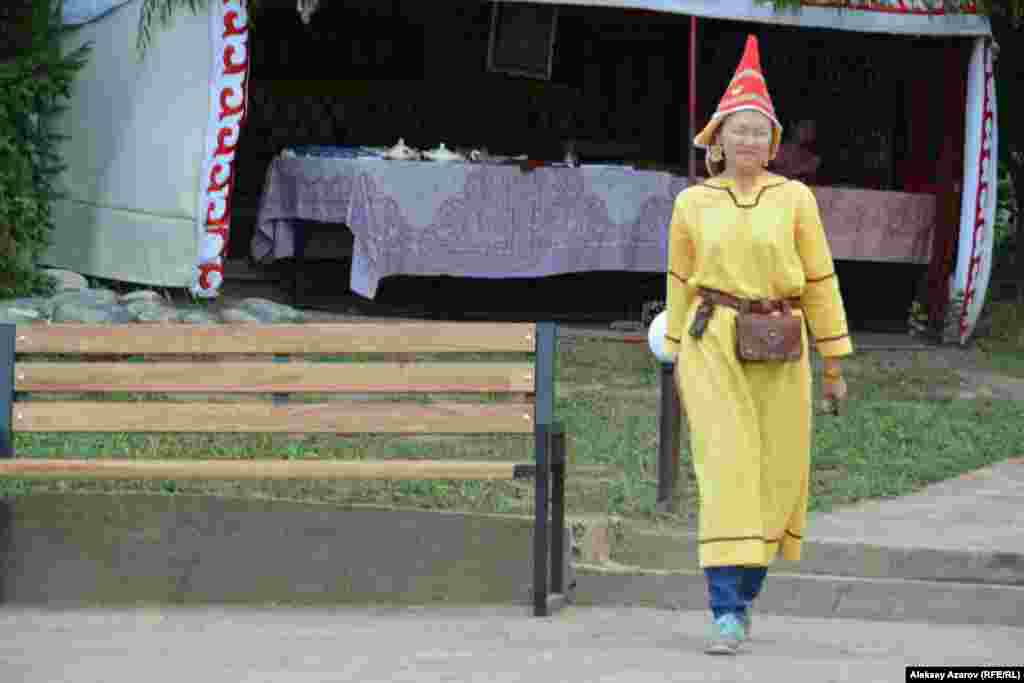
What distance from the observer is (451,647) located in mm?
6352

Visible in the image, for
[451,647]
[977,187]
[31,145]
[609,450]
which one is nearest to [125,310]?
[31,145]

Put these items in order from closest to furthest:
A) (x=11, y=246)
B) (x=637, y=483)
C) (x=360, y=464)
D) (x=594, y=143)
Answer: (x=360, y=464) → (x=637, y=483) → (x=11, y=246) → (x=594, y=143)

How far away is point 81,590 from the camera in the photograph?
25.0 feet

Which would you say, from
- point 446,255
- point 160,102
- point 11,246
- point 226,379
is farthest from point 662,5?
point 226,379

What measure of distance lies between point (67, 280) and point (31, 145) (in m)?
0.86

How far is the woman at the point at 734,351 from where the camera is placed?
6.28 m

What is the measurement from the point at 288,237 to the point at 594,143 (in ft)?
14.8

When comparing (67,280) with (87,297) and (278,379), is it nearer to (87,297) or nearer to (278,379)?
(87,297)

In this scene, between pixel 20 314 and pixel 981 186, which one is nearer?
pixel 20 314

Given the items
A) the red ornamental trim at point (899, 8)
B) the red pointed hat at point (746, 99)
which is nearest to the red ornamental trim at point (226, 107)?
the red ornamental trim at point (899, 8)

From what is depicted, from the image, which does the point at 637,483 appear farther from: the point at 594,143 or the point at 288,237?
the point at 594,143

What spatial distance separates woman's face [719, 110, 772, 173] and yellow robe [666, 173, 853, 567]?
0.22ft

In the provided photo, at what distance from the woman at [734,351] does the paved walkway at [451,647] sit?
33cm

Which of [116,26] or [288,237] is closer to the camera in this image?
[116,26]
